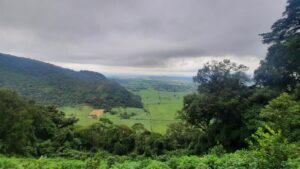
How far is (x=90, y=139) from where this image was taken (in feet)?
171

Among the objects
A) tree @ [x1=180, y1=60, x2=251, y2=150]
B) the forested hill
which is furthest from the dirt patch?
tree @ [x1=180, y1=60, x2=251, y2=150]

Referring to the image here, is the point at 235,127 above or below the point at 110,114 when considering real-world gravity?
above

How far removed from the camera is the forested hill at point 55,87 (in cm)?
12088

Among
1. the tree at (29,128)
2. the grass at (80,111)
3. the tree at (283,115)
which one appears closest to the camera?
the tree at (283,115)

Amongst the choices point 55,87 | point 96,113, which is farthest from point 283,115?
point 55,87

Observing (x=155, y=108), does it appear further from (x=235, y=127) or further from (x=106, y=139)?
(x=235, y=127)

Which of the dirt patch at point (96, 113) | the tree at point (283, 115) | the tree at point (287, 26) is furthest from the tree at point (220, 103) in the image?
the dirt patch at point (96, 113)

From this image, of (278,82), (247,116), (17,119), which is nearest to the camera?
(247,116)

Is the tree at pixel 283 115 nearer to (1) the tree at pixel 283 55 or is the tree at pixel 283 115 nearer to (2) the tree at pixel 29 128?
(1) the tree at pixel 283 55

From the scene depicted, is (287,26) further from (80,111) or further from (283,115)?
(80,111)

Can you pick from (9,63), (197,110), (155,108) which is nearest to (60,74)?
(9,63)

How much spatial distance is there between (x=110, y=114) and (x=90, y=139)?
5073 cm

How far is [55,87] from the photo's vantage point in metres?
136

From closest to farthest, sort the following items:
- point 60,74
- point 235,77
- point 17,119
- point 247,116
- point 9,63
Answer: point 247,116, point 235,77, point 17,119, point 9,63, point 60,74
